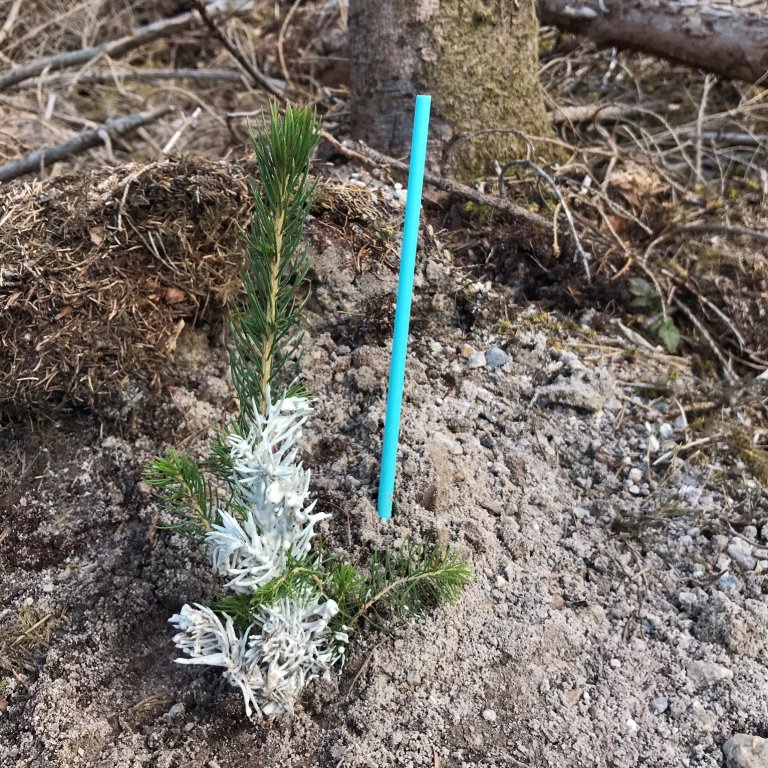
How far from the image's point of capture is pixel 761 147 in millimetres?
3338

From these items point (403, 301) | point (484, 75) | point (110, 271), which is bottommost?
point (110, 271)

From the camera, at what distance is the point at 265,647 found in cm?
130

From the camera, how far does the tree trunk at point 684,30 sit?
311 cm

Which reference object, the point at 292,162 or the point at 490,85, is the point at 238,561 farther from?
the point at 490,85

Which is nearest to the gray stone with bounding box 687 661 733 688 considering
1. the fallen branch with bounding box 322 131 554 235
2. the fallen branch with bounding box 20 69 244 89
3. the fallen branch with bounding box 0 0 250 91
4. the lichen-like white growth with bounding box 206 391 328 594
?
the lichen-like white growth with bounding box 206 391 328 594

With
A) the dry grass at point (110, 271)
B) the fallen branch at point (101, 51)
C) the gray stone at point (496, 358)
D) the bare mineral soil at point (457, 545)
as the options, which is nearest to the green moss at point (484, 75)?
the bare mineral soil at point (457, 545)

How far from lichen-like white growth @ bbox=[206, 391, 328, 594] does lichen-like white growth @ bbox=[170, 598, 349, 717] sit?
3.0 inches

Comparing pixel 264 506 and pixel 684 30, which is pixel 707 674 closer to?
pixel 264 506

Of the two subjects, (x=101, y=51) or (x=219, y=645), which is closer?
(x=219, y=645)

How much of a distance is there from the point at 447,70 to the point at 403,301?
135cm

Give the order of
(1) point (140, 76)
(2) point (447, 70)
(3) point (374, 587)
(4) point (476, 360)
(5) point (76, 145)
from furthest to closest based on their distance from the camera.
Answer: (1) point (140, 76) → (5) point (76, 145) → (2) point (447, 70) → (4) point (476, 360) → (3) point (374, 587)

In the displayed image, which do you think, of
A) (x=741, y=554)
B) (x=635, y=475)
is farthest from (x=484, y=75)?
(x=741, y=554)

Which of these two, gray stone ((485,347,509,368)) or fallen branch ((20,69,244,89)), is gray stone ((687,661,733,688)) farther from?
fallen branch ((20,69,244,89))

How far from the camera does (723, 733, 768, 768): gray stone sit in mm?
1393
